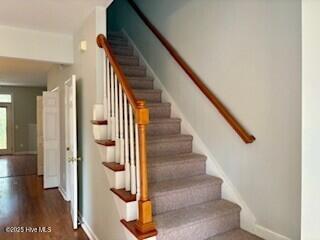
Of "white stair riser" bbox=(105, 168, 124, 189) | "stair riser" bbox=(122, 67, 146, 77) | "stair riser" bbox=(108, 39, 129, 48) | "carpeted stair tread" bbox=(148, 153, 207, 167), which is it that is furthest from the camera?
"stair riser" bbox=(108, 39, 129, 48)

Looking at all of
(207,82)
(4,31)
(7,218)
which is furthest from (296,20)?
(7,218)

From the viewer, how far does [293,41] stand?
1.88m

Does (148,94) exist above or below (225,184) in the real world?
above

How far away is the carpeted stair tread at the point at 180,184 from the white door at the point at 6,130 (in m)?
9.12

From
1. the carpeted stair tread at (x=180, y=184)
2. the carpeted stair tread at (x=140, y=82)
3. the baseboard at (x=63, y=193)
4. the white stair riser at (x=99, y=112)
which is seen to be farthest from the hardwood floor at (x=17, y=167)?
the carpeted stair tread at (x=180, y=184)

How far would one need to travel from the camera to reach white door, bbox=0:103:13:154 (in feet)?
31.3

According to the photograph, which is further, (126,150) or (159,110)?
(159,110)

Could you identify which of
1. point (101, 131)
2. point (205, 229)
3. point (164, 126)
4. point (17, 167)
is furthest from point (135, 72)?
point (17, 167)

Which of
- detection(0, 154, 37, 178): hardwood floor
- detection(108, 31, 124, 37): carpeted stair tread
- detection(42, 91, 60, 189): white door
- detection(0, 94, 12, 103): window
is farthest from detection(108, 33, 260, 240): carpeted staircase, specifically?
detection(0, 94, 12, 103): window

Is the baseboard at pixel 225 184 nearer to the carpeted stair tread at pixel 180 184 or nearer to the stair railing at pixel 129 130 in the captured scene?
the carpeted stair tread at pixel 180 184

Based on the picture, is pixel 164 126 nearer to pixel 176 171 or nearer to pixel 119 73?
pixel 176 171

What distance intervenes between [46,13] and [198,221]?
2.62 metres

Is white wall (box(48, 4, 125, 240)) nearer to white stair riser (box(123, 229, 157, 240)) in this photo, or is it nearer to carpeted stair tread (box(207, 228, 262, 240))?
white stair riser (box(123, 229, 157, 240))

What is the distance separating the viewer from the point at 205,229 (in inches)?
83.5
